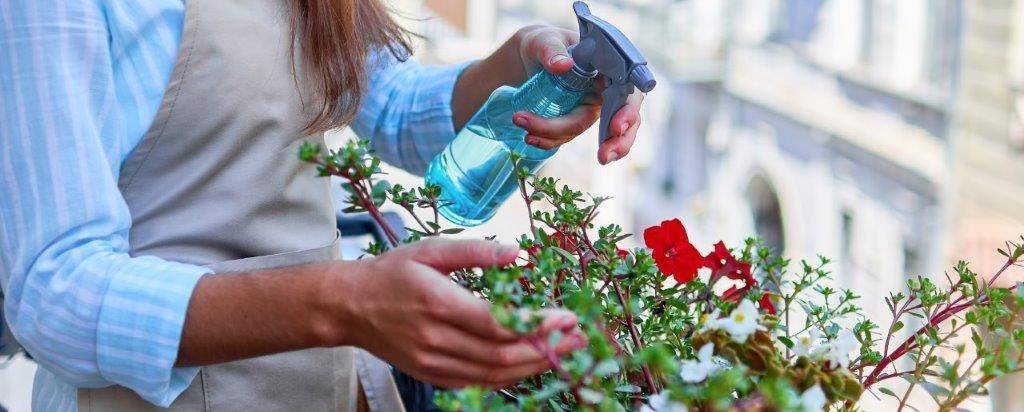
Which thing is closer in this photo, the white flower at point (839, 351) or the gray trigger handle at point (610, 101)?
the white flower at point (839, 351)

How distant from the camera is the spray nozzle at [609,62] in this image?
94 centimetres

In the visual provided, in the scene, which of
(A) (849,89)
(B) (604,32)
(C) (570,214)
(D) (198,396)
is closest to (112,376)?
(D) (198,396)

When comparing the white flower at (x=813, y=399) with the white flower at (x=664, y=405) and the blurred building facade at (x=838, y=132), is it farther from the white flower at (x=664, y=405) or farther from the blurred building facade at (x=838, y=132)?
the blurred building facade at (x=838, y=132)

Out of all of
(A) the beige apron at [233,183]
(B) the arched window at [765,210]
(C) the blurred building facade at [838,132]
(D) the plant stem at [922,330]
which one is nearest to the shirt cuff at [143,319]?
(A) the beige apron at [233,183]

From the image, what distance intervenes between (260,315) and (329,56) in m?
0.36

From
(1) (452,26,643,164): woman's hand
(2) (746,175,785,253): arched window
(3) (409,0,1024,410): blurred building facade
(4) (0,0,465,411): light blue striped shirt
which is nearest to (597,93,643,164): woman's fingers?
(1) (452,26,643,164): woman's hand

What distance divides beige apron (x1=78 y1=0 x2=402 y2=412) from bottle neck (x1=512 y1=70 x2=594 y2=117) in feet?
0.77

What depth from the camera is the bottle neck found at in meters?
1.06

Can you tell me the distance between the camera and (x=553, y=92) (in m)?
1.09

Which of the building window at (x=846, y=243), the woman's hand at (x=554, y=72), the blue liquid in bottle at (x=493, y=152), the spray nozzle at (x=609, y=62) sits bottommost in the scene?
the building window at (x=846, y=243)

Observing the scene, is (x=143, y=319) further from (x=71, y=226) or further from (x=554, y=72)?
(x=554, y=72)

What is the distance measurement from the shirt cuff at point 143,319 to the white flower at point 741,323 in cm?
39

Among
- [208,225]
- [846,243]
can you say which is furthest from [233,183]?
[846,243]

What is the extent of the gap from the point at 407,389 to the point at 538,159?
283mm
